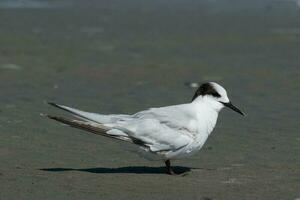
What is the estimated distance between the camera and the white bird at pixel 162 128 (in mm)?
5699

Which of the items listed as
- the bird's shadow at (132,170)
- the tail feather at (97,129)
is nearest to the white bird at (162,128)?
the tail feather at (97,129)

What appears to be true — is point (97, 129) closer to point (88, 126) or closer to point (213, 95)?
point (88, 126)

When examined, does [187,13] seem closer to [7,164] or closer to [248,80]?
[248,80]

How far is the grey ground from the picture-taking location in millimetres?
5500

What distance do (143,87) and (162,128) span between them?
11.8 ft

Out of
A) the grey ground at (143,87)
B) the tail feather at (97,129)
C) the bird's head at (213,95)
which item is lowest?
the grey ground at (143,87)

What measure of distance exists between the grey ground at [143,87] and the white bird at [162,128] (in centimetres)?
17

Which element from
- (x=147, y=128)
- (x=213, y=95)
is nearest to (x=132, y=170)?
(x=147, y=128)

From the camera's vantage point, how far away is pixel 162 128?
19.1 ft

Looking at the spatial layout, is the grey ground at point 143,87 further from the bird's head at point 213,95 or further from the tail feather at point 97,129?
the bird's head at point 213,95

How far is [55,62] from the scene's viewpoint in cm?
1102

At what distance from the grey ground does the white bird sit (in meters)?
0.17

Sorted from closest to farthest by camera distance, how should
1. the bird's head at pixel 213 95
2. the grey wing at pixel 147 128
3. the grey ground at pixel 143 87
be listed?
the grey ground at pixel 143 87 < the grey wing at pixel 147 128 < the bird's head at pixel 213 95

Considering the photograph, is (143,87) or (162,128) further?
(143,87)
